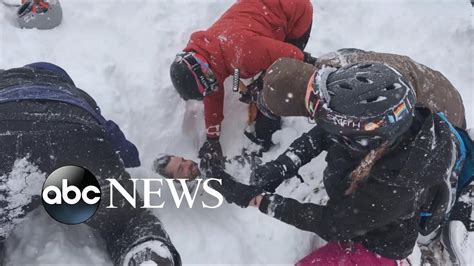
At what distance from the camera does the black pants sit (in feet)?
7.49

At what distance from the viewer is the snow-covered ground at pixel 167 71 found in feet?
9.91

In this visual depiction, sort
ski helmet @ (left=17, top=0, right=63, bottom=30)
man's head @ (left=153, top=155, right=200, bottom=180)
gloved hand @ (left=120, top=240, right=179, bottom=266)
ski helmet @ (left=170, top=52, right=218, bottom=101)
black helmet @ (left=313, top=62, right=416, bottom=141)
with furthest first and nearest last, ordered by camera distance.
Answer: ski helmet @ (left=17, top=0, right=63, bottom=30)
ski helmet @ (left=170, top=52, right=218, bottom=101)
man's head @ (left=153, top=155, right=200, bottom=180)
gloved hand @ (left=120, top=240, right=179, bottom=266)
black helmet @ (left=313, top=62, right=416, bottom=141)

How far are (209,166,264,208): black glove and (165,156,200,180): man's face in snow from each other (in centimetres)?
17

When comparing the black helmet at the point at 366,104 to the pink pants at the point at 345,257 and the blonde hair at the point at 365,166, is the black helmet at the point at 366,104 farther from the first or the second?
the pink pants at the point at 345,257

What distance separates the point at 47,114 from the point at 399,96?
1.47 meters

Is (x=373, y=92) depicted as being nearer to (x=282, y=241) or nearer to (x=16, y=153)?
(x=282, y=241)

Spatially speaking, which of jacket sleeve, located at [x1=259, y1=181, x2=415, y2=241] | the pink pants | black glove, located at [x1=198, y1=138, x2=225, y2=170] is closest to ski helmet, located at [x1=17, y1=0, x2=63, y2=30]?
black glove, located at [x1=198, y1=138, x2=225, y2=170]

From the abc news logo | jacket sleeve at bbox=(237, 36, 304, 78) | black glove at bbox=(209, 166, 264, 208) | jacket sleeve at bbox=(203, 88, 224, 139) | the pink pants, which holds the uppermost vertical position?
jacket sleeve at bbox=(237, 36, 304, 78)

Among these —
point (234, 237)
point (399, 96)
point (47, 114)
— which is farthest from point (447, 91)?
point (47, 114)

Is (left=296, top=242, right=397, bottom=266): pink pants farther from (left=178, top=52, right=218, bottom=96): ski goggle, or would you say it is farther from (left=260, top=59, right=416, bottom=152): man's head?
(left=178, top=52, right=218, bottom=96): ski goggle

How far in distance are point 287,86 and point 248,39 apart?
0.50 meters

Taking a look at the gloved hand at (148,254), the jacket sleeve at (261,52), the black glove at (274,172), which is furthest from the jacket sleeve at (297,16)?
the gloved hand at (148,254)

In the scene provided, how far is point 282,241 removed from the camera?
311 cm

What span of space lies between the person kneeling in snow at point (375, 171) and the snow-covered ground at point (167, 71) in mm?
455
